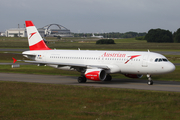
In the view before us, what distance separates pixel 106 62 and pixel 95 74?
3072mm

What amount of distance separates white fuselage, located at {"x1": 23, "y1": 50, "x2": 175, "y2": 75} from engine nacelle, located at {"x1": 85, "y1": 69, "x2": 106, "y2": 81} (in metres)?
1.28

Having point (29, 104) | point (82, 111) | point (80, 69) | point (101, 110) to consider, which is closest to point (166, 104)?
point (101, 110)

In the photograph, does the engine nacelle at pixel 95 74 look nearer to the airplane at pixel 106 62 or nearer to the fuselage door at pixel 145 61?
the airplane at pixel 106 62

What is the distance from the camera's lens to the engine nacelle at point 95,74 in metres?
31.9

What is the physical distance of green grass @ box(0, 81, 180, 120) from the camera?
57.5 feet

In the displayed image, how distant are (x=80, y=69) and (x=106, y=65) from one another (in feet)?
12.3

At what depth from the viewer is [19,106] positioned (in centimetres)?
2009

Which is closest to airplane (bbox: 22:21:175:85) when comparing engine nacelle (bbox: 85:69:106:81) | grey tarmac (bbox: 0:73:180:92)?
engine nacelle (bbox: 85:69:106:81)

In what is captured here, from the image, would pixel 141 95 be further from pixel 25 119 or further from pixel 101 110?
pixel 25 119

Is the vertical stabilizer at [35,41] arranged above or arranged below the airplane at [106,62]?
above

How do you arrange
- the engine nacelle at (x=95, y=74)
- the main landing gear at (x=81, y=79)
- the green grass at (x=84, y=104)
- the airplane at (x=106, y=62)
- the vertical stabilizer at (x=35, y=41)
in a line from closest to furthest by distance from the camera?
the green grass at (x=84, y=104) < the airplane at (x=106, y=62) < the engine nacelle at (x=95, y=74) < the main landing gear at (x=81, y=79) < the vertical stabilizer at (x=35, y=41)

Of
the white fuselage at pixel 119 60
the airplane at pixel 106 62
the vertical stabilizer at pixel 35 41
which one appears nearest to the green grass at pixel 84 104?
the airplane at pixel 106 62

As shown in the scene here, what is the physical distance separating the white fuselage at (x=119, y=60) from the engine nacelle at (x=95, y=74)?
1.28 m

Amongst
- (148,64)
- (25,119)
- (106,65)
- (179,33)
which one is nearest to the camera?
(25,119)
